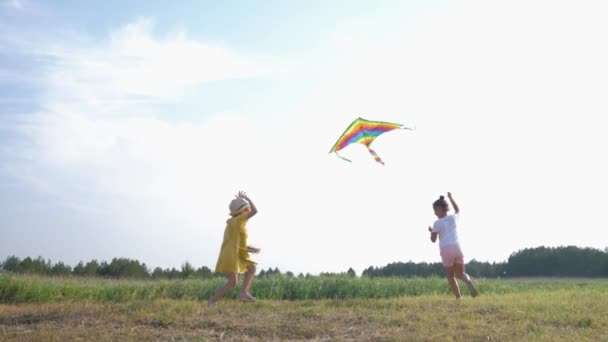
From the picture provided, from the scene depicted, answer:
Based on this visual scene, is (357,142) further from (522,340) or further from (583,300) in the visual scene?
(522,340)

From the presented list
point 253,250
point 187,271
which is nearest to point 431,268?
point 187,271

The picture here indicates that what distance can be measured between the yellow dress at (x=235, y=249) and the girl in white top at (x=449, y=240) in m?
3.63

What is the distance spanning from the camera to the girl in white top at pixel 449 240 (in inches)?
453

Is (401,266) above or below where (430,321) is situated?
above

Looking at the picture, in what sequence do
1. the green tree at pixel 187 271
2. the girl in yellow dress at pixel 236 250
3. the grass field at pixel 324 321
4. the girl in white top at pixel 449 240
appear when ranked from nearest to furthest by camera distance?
the grass field at pixel 324 321
the girl in yellow dress at pixel 236 250
the girl in white top at pixel 449 240
the green tree at pixel 187 271

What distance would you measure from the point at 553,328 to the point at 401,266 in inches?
785

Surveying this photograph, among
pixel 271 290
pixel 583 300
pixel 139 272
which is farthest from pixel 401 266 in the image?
pixel 583 300

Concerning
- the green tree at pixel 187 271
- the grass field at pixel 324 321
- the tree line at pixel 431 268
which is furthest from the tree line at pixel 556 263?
the grass field at pixel 324 321

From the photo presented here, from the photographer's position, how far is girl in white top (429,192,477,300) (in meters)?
11.5

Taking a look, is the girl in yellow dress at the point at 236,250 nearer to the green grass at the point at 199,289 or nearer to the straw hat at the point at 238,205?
the straw hat at the point at 238,205

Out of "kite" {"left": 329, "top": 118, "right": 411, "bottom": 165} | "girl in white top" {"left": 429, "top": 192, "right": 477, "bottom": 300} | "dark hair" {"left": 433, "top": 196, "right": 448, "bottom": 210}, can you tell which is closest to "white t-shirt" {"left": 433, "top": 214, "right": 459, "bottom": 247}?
"girl in white top" {"left": 429, "top": 192, "right": 477, "bottom": 300}

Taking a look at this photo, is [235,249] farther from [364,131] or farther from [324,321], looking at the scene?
[364,131]

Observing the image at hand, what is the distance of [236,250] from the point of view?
9.95 m

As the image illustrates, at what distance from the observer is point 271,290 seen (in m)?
15.2
